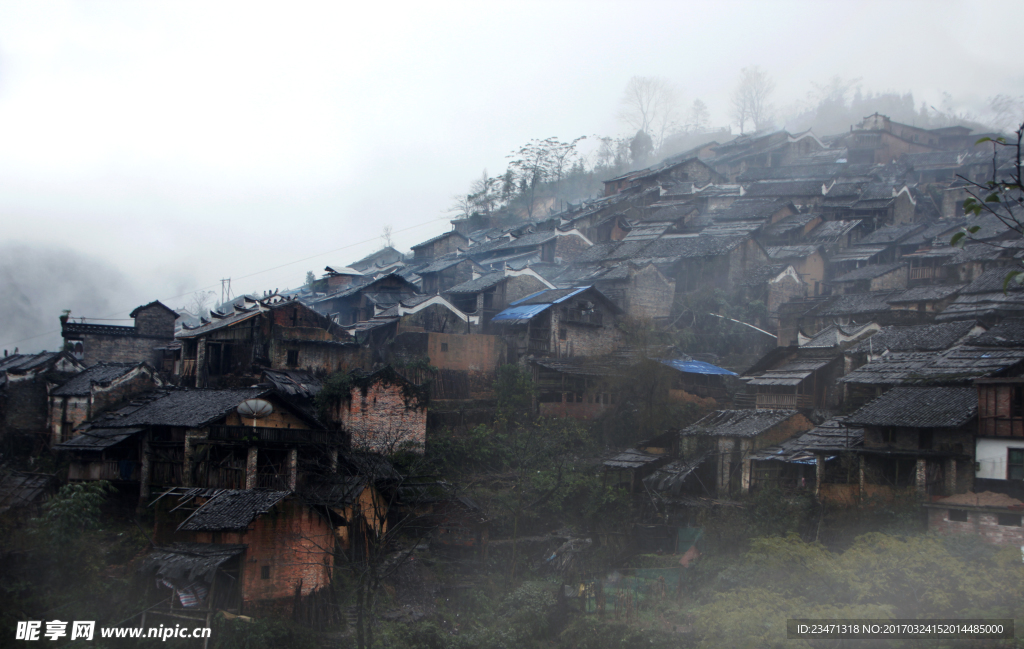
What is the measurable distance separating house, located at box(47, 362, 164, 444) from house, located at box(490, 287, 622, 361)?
48.2 ft

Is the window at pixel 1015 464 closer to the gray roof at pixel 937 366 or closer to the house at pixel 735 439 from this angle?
the gray roof at pixel 937 366

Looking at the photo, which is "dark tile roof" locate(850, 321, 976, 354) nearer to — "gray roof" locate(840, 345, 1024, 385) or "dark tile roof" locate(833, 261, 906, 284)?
"gray roof" locate(840, 345, 1024, 385)

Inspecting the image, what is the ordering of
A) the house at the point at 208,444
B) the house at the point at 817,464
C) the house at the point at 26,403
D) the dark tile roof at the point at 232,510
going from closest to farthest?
the dark tile roof at the point at 232,510 < the house at the point at 817,464 < the house at the point at 208,444 < the house at the point at 26,403

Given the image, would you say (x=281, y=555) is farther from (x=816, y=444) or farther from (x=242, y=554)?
(x=816, y=444)

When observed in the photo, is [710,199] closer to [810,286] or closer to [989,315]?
[810,286]

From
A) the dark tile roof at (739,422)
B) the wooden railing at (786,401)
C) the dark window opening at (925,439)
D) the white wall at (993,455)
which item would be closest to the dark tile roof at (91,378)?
the dark tile roof at (739,422)

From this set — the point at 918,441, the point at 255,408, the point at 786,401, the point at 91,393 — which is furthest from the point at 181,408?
the point at 918,441

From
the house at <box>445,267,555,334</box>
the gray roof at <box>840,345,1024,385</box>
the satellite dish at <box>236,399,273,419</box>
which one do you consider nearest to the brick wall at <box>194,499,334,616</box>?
the satellite dish at <box>236,399,273,419</box>

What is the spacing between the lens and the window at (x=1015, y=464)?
1780 centimetres

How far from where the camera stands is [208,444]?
2073 cm

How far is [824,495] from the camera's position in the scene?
67.0ft

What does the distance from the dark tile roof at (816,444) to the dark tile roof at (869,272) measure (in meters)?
15.5

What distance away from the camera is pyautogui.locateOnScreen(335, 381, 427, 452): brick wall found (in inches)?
942

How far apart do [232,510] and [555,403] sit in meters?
14.0
